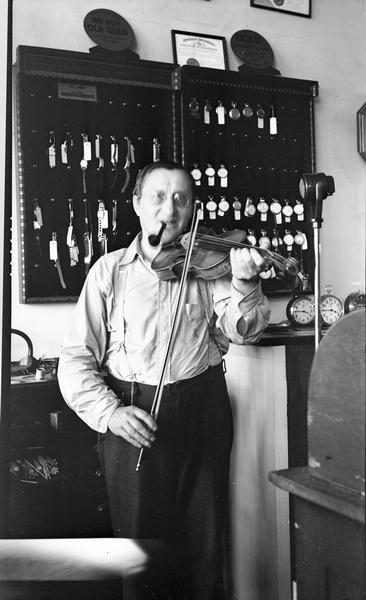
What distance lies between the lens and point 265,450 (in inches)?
79.7

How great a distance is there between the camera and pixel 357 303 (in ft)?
8.56

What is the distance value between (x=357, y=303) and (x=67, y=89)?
1.50m

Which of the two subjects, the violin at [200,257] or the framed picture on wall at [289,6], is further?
the framed picture on wall at [289,6]

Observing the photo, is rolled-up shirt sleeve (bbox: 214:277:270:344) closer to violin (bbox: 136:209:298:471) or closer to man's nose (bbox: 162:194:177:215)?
violin (bbox: 136:209:298:471)

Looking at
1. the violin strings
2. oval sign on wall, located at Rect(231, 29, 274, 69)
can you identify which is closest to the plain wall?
oval sign on wall, located at Rect(231, 29, 274, 69)

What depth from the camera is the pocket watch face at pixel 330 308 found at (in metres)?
2.56

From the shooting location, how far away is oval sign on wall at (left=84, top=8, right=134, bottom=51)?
2525 millimetres

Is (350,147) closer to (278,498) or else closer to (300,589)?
(278,498)

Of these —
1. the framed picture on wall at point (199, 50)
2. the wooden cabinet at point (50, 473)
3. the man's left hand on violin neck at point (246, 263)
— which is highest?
the framed picture on wall at point (199, 50)

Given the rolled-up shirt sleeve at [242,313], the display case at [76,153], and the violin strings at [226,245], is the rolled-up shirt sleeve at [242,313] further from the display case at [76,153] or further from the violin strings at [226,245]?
the display case at [76,153]

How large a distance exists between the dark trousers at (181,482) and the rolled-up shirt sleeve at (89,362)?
7 centimetres

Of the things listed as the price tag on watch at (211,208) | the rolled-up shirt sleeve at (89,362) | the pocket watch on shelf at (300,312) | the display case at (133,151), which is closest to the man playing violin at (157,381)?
the rolled-up shirt sleeve at (89,362)

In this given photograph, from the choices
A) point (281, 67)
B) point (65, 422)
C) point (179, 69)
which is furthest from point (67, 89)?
point (65, 422)

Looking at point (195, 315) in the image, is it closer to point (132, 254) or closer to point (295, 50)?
point (132, 254)
